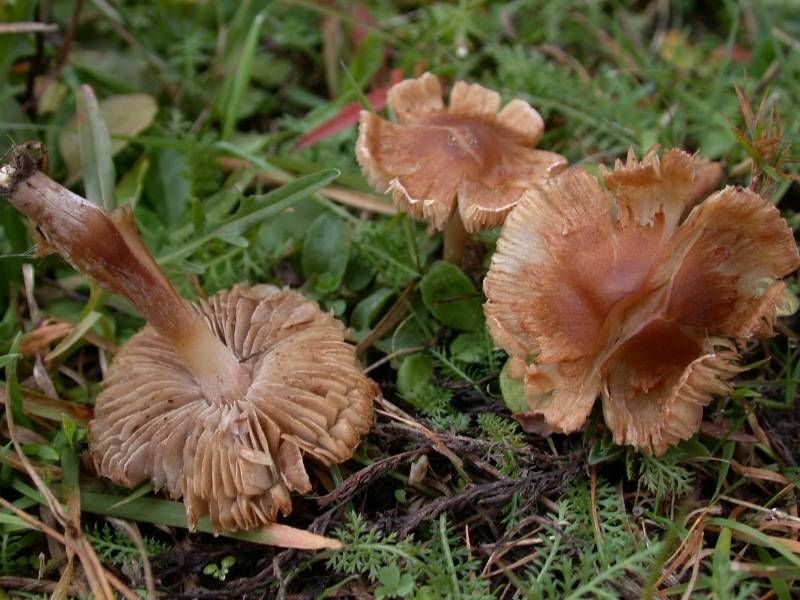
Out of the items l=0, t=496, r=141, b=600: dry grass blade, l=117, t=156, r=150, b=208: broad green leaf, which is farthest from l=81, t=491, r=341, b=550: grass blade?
l=117, t=156, r=150, b=208: broad green leaf

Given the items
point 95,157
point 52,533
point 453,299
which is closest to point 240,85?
point 95,157

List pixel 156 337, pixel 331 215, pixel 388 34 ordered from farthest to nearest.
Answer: pixel 388 34 → pixel 331 215 → pixel 156 337

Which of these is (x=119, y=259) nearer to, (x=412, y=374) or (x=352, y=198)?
(x=412, y=374)

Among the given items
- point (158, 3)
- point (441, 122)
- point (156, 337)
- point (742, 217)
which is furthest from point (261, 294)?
point (158, 3)

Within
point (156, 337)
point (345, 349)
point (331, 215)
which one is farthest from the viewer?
point (331, 215)

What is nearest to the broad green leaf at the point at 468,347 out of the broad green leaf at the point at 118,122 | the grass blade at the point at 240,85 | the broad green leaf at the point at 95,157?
the broad green leaf at the point at 95,157

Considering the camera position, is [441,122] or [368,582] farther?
[441,122]

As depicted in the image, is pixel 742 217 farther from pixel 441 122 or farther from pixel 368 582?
pixel 368 582

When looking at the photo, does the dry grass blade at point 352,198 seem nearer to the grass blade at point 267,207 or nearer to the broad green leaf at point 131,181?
the broad green leaf at point 131,181

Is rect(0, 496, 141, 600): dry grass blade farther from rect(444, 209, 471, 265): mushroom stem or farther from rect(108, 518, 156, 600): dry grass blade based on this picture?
rect(444, 209, 471, 265): mushroom stem
